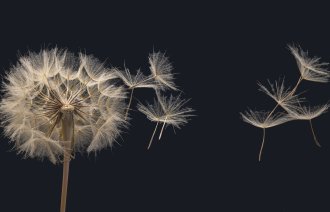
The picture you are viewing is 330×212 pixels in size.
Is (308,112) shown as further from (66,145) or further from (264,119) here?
(66,145)

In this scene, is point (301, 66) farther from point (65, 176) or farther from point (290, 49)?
point (65, 176)

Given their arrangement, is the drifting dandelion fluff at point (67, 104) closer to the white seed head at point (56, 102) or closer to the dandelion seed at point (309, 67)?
the white seed head at point (56, 102)

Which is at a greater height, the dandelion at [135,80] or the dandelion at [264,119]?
the dandelion at [135,80]

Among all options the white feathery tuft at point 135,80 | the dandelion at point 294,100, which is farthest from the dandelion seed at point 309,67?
the white feathery tuft at point 135,80

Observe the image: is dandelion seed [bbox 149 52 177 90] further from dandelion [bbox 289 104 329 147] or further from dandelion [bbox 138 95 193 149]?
dandelion [bbox 289 104 329 147]

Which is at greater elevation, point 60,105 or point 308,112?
point 60,105

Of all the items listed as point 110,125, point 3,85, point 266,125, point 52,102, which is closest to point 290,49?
point 266,125

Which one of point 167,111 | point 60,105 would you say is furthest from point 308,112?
point 60,105
